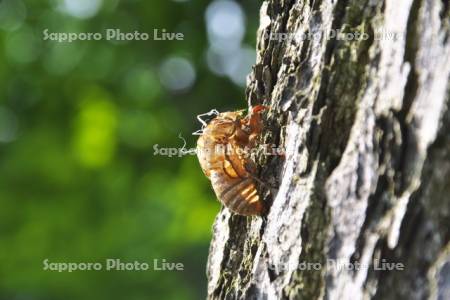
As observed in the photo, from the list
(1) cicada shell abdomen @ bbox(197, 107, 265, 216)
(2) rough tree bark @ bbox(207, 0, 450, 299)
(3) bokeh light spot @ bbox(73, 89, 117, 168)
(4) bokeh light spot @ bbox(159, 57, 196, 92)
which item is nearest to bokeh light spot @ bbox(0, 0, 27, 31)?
(3) bokeh light spot @ bbox(73, 89, 117, 168)

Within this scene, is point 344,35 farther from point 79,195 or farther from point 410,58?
point 79,195

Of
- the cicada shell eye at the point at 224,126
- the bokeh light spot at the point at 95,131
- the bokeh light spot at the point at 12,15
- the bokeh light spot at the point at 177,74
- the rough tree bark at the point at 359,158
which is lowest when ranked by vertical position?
the rough tree bark at the point at 359,158

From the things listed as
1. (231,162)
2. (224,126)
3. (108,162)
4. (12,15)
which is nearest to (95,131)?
(108,162)

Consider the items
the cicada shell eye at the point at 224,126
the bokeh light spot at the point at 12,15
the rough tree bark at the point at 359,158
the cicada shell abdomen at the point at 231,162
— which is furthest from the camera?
the bokeh light spot at the point at 12,15

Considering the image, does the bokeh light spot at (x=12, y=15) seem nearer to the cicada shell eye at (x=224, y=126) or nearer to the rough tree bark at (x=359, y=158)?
the cicada shell eye at (x=224, y=126)

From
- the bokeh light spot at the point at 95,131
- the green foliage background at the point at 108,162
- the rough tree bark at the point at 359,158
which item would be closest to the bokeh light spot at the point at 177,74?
the green foliage background at the point at 108,162
